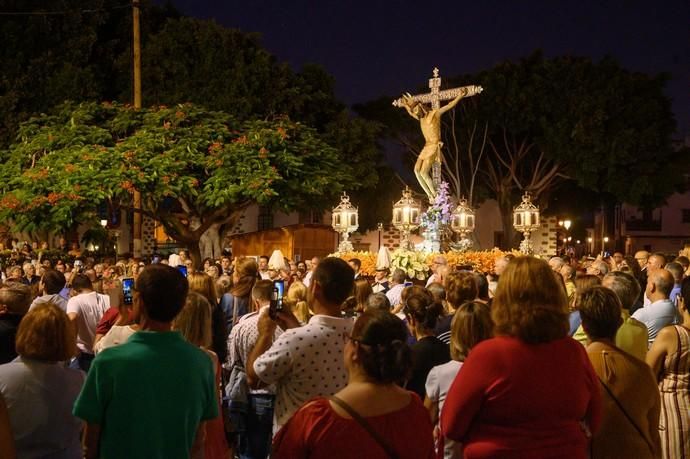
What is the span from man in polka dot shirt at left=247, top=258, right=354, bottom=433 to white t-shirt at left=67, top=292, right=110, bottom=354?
3.90 meters

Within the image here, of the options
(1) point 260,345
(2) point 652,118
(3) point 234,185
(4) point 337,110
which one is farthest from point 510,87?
(1) point 260,345

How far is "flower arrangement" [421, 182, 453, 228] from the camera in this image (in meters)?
19.0

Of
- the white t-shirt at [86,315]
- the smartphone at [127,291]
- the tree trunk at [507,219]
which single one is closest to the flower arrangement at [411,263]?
the white t-shirt at [86,315]

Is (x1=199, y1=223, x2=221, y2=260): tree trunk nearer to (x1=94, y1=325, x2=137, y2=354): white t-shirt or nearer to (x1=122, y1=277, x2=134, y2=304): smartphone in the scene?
(x1=122, y1=277, x2=134, y2=304): smartphone

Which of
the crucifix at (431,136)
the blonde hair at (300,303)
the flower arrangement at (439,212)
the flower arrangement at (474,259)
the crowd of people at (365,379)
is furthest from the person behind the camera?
the crucifix at (431,136)

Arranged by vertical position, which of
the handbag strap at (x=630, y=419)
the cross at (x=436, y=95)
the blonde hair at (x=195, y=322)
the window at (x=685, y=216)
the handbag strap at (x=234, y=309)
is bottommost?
the handbag strap at (x=630, y=419)

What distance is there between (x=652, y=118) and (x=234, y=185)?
1817 centimetres

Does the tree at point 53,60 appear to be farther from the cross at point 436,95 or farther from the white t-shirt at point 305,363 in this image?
the white t-shirt at point 305,363

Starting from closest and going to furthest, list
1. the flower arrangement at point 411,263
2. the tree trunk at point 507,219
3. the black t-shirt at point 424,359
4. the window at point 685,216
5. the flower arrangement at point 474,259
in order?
A: the black t-shirt at point 424,359 → the flower arrangement at point 411,263 → the flower arrangement at point 474,259 → the tree trunk at point 507,219 → the window at point 685,216

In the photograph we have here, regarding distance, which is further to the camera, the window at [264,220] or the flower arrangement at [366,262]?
the window at [264,220]

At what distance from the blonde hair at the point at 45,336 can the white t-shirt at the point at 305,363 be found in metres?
0.95

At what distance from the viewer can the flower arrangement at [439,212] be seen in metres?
19.0

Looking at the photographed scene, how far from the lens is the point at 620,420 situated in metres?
3.97

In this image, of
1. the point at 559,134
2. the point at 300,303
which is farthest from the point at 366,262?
the point at 559,134
